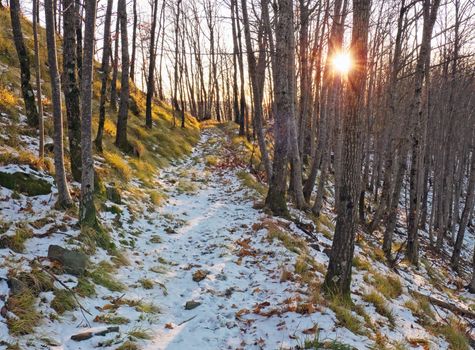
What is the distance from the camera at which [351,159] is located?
5160 millimetres

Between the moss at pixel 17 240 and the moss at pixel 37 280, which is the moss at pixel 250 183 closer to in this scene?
the moss at pixel 17 240

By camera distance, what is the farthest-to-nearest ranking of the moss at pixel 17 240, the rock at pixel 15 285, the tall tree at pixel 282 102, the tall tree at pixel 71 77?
the tall tree at pixel 282 102
the tall tree at pixel 71 77
the moss at pixel 17 240
the rock at pixel 15 285

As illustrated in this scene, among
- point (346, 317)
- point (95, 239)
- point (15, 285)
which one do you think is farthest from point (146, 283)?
point (346, 317)

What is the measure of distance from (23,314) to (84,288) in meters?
1.06

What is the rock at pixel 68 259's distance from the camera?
528 cm

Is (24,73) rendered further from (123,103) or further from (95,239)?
(95,239)

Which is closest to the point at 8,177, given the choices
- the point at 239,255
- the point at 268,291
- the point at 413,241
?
the point at 239,255

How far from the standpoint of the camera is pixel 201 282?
6.15 metres

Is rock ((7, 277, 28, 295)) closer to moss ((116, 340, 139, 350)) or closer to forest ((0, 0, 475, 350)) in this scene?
forest ((0, 0, 475, 350))

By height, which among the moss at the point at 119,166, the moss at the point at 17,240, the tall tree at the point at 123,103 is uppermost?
the tall tree at the point at 123,103

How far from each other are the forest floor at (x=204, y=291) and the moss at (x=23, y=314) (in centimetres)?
2

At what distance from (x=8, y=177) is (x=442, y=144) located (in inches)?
781

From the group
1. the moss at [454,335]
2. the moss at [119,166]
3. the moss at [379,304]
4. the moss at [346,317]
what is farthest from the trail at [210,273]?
the moss at [454,335]

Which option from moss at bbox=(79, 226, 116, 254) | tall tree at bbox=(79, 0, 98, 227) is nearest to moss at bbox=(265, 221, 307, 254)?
moss at bbox=(79, 226, 116, 254)
